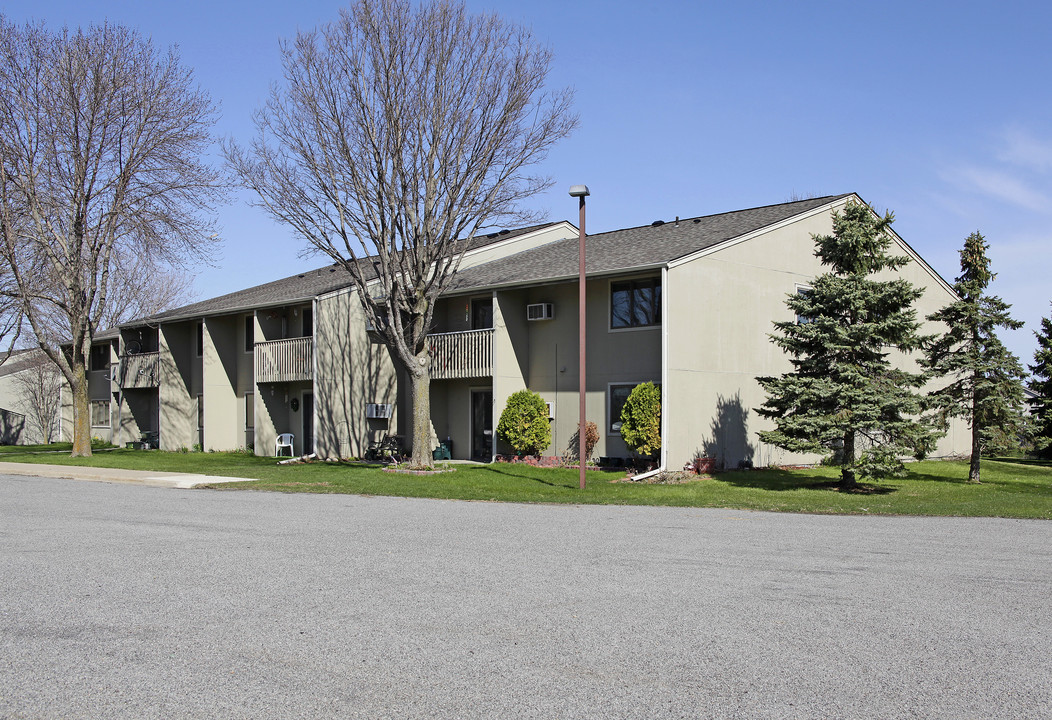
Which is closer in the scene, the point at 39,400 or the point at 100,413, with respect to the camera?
the point at 100,413

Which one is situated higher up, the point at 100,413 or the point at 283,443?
the point at 100,413

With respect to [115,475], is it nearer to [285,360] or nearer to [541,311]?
[285,360]

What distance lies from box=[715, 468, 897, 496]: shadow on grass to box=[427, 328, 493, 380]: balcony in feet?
23.1

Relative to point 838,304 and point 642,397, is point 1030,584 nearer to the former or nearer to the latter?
point 838,304

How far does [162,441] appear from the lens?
34062 millimetres

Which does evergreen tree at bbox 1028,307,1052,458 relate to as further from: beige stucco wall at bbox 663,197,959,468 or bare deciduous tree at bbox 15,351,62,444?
bare deciduous tree at bbox 15,351,62,444

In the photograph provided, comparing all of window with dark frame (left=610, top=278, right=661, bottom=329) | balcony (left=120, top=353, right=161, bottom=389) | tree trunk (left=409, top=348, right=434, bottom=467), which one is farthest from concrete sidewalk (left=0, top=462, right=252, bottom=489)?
balcony (left=120, top=353, right=161, bottom=389)

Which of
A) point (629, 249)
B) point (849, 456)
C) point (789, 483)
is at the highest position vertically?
point (629, 249)

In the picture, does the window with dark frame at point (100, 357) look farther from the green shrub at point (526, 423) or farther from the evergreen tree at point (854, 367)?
the evergreen tree at point (854, 367)

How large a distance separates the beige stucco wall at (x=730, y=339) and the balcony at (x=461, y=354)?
5.58 m

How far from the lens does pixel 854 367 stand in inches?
664

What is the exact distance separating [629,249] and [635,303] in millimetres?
2179

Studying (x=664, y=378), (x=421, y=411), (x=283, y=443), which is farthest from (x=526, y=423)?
(x=283, y=443)

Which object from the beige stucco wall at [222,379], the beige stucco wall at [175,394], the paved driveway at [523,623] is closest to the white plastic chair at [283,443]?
the beige stucco wall at [222,379]
